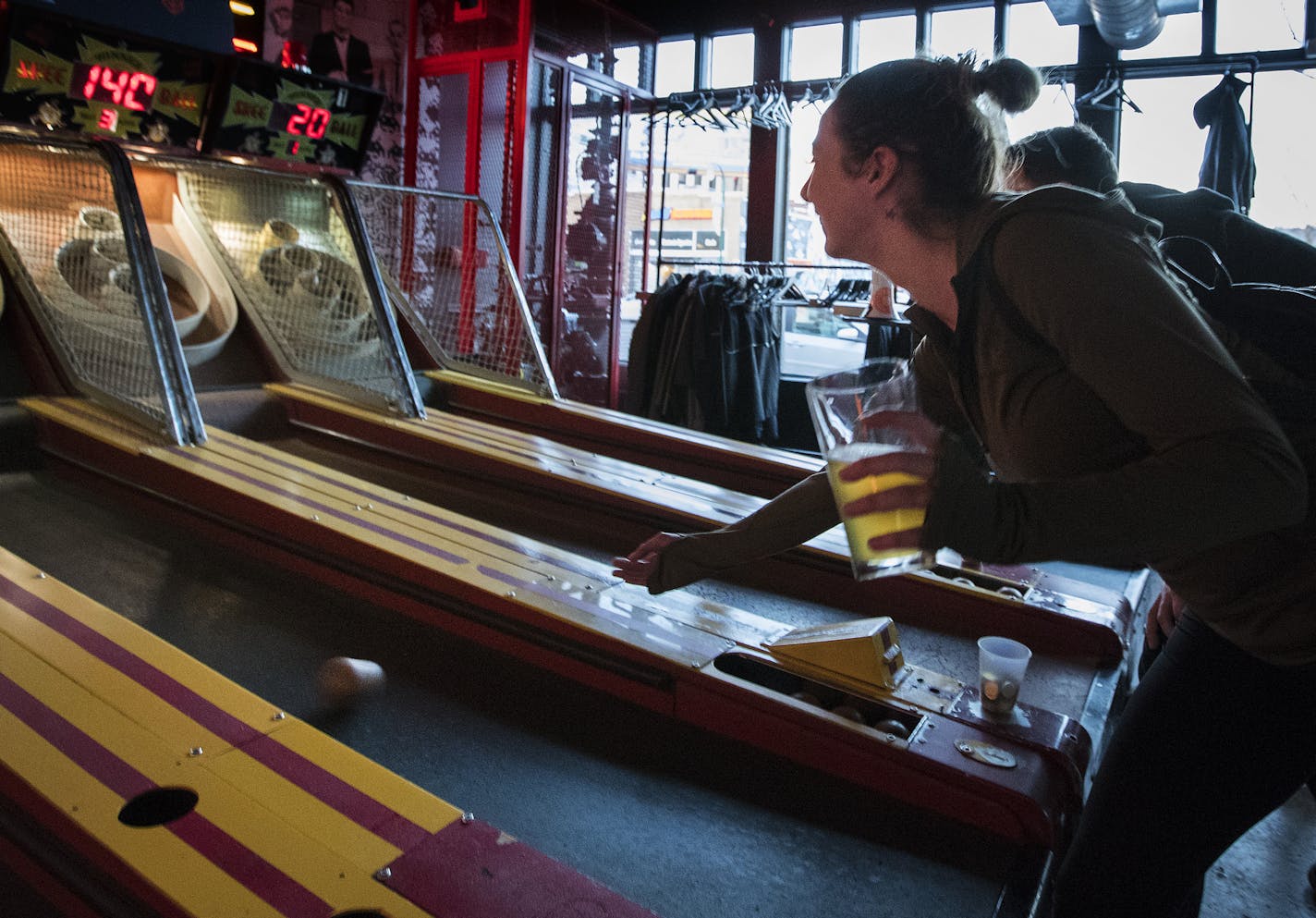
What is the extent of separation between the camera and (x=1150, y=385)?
33.2 inches

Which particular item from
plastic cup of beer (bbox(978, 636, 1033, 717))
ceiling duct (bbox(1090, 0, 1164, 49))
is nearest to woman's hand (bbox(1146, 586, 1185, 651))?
plastic cup of beer (bbox(978, 636, 1033, 717))

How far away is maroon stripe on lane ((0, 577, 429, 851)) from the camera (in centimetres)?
143

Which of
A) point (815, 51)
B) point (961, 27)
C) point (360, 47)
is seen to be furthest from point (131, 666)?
point (815, 51)

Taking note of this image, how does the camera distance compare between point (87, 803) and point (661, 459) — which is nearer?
point (87, 803)

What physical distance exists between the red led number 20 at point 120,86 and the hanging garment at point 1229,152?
508 centimetres

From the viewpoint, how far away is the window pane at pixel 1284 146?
16.7ft

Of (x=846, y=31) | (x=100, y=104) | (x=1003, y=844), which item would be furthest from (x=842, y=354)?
(x=1003, y=844)

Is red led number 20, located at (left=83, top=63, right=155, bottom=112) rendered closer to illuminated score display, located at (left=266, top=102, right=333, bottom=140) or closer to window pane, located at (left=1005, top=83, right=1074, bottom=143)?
illuminated score display, located at (left=266, top=102, right=333, bottom=140)

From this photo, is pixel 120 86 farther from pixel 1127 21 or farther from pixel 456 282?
pixel 1127 21

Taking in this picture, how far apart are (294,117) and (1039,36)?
15.0 ft

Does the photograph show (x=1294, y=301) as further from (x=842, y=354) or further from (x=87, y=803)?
(x=842, y=354)

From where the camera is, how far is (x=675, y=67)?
25.2 feet

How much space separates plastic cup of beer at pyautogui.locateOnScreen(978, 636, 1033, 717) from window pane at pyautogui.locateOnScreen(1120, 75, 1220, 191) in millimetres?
4371

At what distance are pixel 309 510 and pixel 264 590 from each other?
1.12 feet
